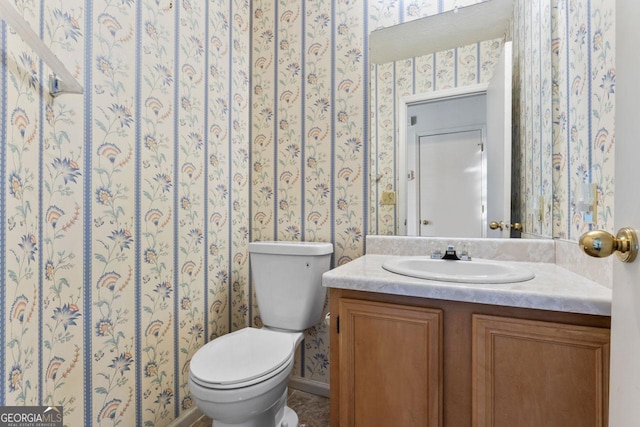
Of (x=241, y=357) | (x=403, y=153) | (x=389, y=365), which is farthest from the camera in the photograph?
(x=403, y=153)

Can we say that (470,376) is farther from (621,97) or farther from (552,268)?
(621,97)

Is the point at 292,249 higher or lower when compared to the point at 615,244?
lower

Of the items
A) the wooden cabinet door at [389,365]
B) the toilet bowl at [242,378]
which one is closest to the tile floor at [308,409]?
the toilet bowl at [242,378]

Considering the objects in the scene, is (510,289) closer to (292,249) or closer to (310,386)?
(292,249)

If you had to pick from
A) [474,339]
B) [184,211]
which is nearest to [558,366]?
[474,339]

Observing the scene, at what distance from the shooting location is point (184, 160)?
4.47 ft

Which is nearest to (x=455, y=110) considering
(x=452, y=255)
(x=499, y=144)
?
(x=499, y=144)

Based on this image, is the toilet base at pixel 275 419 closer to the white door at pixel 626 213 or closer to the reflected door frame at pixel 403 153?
the reflected door frame at pixel 403 153

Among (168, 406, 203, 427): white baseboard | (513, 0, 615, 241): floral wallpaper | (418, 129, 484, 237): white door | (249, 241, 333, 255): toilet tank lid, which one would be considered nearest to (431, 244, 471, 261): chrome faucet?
(418, 129, 484, 237): white door

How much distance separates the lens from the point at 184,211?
136cm

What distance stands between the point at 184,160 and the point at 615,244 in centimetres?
144

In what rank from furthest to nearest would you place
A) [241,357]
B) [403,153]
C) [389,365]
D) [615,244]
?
1. [403,153]
2. [241,357]
3. [389,365]
4. [615,244]

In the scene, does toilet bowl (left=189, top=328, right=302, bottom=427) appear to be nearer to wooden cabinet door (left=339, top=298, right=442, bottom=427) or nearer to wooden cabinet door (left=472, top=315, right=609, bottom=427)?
wooden cabinet door (left=339, top=298, right=442, bottom=427)

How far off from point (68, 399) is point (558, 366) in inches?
56.2
